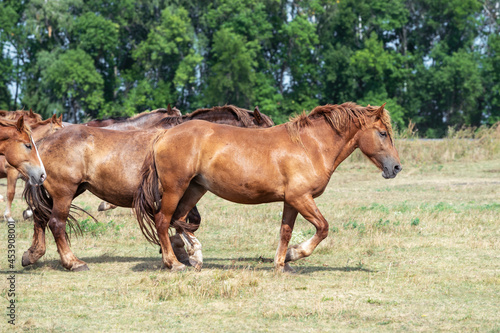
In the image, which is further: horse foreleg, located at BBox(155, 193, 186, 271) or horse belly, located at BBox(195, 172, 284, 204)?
horse foreleg, located at BBox(155, 193, 186, 271)

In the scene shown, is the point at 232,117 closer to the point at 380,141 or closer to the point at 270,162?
the point at 270,162

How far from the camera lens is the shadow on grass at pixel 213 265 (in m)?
8.55

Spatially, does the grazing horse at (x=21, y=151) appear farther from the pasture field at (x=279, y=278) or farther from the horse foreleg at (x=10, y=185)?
the horse foreleg at (x=10, y=185)

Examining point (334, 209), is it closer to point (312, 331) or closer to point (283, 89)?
point (312, 331)

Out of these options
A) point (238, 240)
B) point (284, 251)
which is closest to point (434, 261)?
point (284, 251)

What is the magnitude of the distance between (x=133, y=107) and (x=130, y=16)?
7425 millimetres

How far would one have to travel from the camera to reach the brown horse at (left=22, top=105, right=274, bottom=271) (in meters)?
8.47

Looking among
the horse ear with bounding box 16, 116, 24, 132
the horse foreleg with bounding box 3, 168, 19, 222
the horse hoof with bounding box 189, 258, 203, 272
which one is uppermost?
the horse ear with bounding box 16, 116, 24, 132

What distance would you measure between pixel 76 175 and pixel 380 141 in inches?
153

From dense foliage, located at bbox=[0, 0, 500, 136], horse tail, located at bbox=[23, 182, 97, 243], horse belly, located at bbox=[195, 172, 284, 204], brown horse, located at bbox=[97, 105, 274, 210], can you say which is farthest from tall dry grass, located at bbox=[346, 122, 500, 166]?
dense foliage, located at bbox=[0, 0, 500, 136]

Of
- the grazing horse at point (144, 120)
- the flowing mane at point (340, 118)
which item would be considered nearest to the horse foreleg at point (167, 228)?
the flowing mane at point (340, 118)

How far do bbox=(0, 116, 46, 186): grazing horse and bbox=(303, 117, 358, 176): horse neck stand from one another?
3.23m

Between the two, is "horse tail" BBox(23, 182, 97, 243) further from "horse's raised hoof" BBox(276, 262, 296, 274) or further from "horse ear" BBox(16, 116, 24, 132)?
"horse's raised hoof" BBox(276, 262, 296, 274)

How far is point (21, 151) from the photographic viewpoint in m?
7.85
